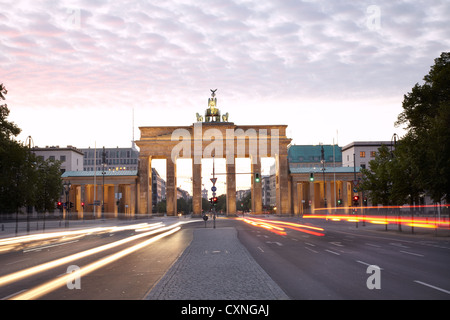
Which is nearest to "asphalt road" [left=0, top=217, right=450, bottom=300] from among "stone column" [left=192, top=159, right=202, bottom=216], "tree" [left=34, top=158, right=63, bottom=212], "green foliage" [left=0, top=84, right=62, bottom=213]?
"green foliage" [left=0, top=84, right=62, bottom=213]

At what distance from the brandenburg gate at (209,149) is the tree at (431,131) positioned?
2263 inches

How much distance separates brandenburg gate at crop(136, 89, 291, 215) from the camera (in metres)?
95.8

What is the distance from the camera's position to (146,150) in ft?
319

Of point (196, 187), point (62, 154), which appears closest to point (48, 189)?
point (196, 187)

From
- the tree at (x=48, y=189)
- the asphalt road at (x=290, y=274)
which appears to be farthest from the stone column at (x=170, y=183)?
the asphalt road at (x=290, y=274)

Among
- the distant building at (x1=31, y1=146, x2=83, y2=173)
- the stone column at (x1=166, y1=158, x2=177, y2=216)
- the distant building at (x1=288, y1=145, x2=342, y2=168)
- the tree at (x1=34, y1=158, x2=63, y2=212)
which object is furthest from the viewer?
the distant building at (x1=288, y1=145, x2=342, y2=168)

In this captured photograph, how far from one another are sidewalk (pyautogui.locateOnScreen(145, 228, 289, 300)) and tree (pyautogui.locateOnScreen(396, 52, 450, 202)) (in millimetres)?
19617

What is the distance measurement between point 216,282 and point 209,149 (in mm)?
84243

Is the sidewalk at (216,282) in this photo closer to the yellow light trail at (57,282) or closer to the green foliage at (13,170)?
the yellow light trail at (57,282)

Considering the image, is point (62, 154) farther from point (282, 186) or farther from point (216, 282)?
point (216, 282)

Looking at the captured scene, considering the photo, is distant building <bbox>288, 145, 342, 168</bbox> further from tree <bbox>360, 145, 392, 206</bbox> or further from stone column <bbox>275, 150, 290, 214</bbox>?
tree <bbox>360, 145, 392, 206</bbox>
